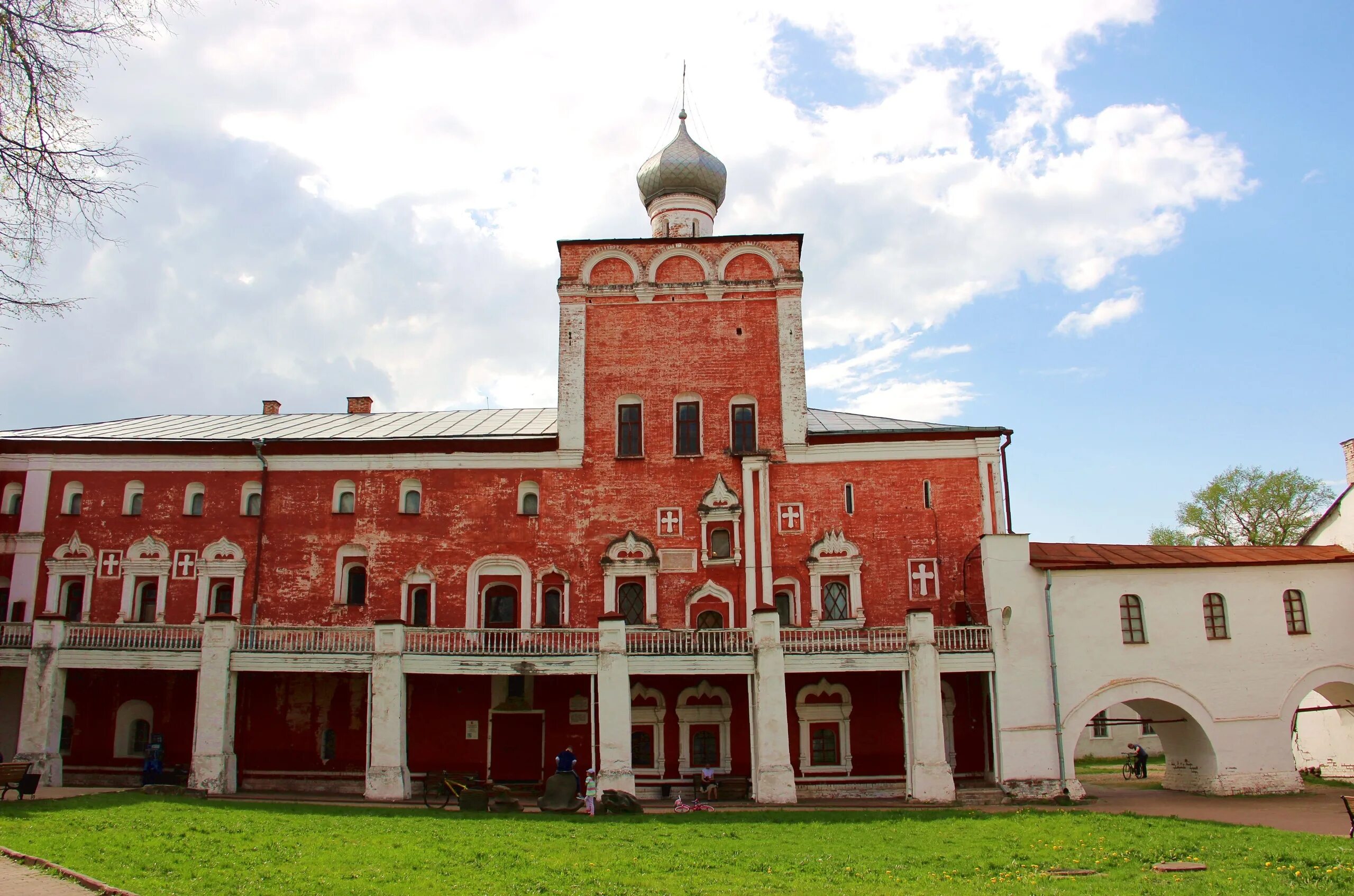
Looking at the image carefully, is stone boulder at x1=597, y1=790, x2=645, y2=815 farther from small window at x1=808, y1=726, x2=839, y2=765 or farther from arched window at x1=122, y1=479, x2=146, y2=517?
arched window at x1=122, y1=479, x2=146, y2=517

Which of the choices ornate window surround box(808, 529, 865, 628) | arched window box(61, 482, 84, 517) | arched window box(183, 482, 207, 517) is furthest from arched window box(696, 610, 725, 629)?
arched window box(61, 482, 84, 517)

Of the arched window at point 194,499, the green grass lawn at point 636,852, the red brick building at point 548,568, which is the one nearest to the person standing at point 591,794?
A: the green grass lawn at point 636,852

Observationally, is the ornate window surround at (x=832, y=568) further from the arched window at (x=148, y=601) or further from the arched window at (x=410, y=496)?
the arched window at (x=148, y=601)

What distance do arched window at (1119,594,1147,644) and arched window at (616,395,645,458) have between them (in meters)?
11.7

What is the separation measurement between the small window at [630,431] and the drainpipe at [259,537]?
30.1ft

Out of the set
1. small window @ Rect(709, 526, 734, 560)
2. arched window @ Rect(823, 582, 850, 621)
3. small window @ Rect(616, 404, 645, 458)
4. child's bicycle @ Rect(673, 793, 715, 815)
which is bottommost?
child's bicycle @ Rect(673, 793, 715, 815)

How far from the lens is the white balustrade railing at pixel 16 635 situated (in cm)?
2298

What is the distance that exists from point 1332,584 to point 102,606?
29694mm

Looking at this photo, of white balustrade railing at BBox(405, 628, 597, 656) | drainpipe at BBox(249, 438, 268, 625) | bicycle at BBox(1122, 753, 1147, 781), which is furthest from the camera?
bicycle at BBox(1122, 753, 1147, 781)

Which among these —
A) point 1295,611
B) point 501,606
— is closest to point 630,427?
point 501,606

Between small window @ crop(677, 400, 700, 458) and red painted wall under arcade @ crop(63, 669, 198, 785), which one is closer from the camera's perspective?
red painted wall under arcade @ crop(63, 669, 198, 785)

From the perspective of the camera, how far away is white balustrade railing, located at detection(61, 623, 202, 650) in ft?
74.1

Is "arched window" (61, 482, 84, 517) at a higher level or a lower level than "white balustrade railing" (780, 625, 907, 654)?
higher

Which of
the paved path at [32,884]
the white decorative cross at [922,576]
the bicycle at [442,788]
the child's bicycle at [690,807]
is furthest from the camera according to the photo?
the white decorative cross at [922,576]
